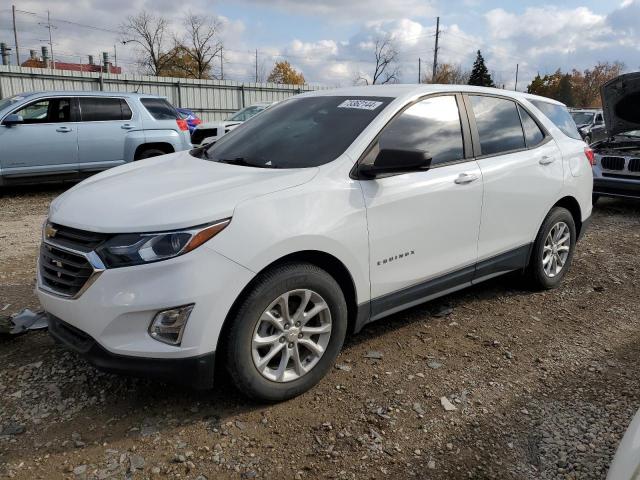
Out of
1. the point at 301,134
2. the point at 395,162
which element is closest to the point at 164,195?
the point at 301,134

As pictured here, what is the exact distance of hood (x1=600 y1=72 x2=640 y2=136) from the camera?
806 centimetres

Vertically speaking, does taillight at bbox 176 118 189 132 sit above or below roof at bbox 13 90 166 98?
below

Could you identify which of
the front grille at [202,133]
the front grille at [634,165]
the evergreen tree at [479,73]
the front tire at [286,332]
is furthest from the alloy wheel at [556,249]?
the evergreen tree at [479,73]

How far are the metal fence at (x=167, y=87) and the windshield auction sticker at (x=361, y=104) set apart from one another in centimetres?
1924

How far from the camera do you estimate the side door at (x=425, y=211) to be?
323cm

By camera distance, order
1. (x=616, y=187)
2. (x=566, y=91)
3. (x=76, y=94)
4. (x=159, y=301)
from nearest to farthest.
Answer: (x=159, y=301)
(x=616, y=187)
(x=76, y=94)
(x=566, y=91)

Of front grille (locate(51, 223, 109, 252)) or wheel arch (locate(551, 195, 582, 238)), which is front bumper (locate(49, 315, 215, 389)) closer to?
front grille (locate(51, 223, 109, 252))

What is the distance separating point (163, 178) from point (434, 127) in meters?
1.84

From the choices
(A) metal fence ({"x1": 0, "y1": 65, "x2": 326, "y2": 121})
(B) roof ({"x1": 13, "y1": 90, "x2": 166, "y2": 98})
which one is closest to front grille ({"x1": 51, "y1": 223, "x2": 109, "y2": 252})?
(B) roof ({"x1": 13, "y1": 90, "x2": 166, "y2": 98})

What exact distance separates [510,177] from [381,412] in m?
2.13

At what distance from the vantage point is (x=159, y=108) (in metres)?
10.4

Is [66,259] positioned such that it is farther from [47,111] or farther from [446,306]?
[47,111]

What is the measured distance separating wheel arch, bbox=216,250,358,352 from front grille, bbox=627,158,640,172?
737 centimetres

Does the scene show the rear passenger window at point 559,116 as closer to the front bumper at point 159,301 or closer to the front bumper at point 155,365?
the front bumper at point 159,301
